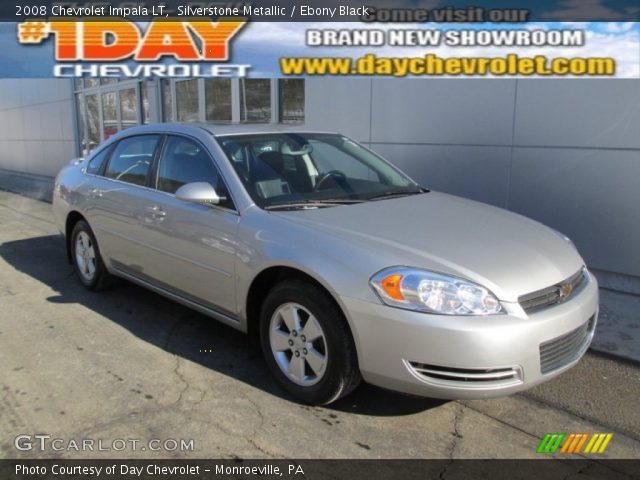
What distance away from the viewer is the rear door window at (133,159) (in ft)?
14.7

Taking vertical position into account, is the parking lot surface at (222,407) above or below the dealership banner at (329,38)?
below

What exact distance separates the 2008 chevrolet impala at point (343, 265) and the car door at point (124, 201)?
0.02 m

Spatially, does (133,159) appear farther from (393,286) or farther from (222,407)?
(393,286)

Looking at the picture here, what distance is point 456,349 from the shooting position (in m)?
2.68

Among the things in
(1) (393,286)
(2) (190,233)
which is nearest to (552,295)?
(1) (393,286)

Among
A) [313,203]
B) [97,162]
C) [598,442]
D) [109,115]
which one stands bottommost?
[598,442]

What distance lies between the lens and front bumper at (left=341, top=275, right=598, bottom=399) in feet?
8.79

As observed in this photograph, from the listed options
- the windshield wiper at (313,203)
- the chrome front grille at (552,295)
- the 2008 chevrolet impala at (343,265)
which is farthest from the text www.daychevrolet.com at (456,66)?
the windshield wiper at (313,203)

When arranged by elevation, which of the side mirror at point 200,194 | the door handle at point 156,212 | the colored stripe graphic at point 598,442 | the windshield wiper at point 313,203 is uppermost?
the side mirror at point 200,194

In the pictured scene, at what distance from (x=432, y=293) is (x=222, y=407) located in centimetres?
140

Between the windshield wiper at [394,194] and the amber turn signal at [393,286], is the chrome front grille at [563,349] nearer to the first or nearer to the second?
the amber turn signal at [393,286]

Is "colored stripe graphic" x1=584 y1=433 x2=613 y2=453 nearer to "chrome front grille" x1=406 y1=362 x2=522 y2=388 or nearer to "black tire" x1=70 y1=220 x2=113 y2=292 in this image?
"chrome front grille" x1=406 y1=362 x2=522 y2=388

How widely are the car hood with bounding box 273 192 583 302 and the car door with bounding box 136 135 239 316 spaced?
51 centimetres

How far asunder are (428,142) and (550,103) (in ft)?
5.20
